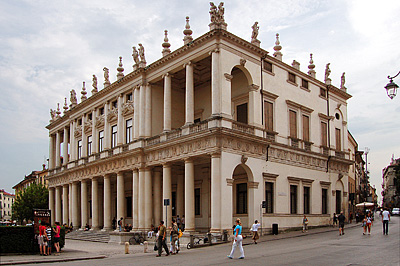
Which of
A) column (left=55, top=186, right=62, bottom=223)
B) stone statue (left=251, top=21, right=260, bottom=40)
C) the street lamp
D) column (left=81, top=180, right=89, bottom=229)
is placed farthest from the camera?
column (left=55, top=186, right=62, bottom=223)

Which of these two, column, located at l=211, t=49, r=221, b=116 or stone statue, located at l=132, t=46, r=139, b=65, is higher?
stone statue, located at l=132, t=46, r=139, b=65

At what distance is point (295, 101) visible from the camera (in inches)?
1422

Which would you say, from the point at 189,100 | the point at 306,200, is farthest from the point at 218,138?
the point at 306,200

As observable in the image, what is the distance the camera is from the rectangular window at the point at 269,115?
32250mm

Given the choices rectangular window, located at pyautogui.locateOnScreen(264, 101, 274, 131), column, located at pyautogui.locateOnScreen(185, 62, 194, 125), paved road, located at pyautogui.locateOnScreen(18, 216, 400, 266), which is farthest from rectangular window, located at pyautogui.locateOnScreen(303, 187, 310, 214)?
paved road, located at pyautogui.locateOnScreen(18, 216, 400, 266)

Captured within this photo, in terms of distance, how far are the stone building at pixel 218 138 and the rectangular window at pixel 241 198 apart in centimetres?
7

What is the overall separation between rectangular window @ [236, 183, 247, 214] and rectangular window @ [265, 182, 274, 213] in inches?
68.6

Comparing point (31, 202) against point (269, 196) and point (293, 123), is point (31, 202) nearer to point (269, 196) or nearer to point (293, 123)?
point (269, 196)

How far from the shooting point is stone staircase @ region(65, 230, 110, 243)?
3747 centimetres

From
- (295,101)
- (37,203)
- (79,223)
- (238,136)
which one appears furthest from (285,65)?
(37,203)

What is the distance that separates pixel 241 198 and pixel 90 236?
16944 mm

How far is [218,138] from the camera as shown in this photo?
90.6 ft

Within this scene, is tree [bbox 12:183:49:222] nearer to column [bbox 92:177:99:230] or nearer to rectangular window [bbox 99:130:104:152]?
column [bbox 92:177:99:230]

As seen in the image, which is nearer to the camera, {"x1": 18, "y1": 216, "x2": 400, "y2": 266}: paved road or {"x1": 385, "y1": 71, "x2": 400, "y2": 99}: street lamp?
{"x1": 385, "y1": 71, "x2": 400, "y2": 99}: street lamp
